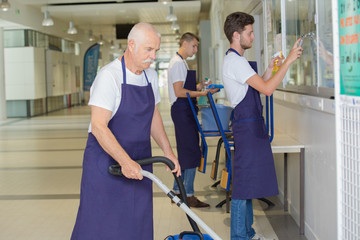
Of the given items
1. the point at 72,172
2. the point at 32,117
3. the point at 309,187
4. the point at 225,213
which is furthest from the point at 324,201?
the point at 32,117

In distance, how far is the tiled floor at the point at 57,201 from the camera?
4.09 metres

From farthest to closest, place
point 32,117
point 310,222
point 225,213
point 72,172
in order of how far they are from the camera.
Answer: point 32,117 → point 72,172 → point 225,213 → point 310,222

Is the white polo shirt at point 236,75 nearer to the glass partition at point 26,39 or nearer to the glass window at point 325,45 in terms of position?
the glass window at point 325,45

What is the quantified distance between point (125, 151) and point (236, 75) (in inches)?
42.1

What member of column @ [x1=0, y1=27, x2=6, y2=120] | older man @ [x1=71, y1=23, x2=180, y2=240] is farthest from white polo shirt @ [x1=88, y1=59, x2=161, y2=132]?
column @ [x1=0, y1=27, x2=6, y2=120]

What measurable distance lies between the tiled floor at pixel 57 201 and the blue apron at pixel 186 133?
19.0 inches

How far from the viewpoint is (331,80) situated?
3016mm

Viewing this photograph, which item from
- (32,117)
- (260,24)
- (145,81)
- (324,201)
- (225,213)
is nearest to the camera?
(145,81)

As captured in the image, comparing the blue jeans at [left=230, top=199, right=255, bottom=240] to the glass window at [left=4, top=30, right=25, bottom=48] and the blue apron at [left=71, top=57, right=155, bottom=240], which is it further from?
the glass window at [left=4, top=30, right=25, bottom=48]

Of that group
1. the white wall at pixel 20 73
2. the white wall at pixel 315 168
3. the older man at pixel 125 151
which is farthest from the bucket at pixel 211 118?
the white wall at pixel 20 73

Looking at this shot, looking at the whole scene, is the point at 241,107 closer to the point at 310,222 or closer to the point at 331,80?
the point at 331,80

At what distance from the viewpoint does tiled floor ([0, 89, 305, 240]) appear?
4086mm

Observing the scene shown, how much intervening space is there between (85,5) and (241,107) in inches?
586

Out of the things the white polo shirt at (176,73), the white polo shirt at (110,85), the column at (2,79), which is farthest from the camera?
the column at (2,79)
